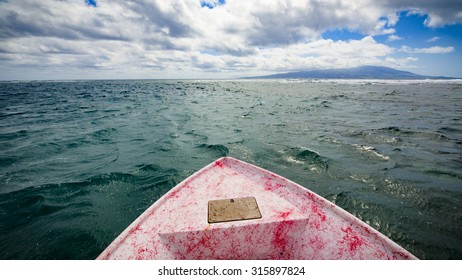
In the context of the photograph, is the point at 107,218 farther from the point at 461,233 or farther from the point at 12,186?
the point at 461,233

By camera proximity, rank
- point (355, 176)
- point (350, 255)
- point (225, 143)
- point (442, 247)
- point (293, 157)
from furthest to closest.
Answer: point (225, 143) → point (293, 157) → point (355, 176) → point (442, 247) → point (350, 255)

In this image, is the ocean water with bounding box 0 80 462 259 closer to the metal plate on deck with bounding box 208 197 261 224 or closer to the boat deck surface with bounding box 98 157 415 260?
the boat deck surface with bounding box 98 157 415 260

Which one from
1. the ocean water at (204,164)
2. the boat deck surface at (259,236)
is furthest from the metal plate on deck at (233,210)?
the ocean water at (204,164)

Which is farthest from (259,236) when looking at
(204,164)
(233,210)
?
(204,164)

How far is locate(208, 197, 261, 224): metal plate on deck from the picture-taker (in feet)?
10.00

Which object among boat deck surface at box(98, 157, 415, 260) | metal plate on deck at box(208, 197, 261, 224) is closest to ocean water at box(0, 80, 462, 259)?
boat deck surface at box(98, 157, 415, 260)

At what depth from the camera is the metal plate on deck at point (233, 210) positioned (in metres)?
3.05

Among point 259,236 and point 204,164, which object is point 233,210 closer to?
point 259,236

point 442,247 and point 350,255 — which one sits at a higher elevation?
point 350,255

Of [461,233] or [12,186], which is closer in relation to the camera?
[461,233]

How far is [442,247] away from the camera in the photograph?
11.4ft

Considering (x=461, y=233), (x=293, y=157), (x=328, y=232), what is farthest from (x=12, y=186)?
(x=461, y=233)

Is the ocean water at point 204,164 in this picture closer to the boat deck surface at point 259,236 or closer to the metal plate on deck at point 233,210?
the boat deck surface at point 259,236

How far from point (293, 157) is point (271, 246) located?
4662 millimetres
